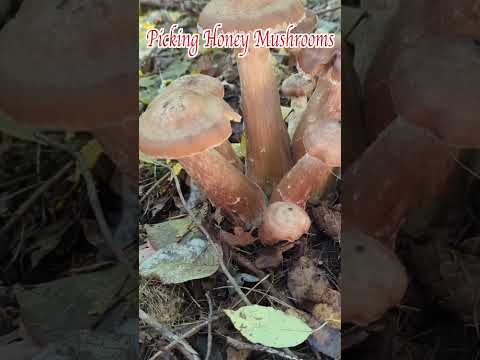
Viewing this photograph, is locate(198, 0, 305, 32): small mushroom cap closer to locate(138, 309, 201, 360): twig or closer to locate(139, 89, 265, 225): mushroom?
locate(139, 89, 265, 225): mushroom

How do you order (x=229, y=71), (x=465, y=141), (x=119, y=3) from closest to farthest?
(x=465, y=141) < (x=119, y=3) < (x=229, y=71)

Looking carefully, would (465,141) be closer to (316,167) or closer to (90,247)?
A: (316,167)

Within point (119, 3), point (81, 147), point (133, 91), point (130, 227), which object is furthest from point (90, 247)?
point (119, 3)

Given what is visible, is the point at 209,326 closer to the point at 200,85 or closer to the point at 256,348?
the point at 256,348

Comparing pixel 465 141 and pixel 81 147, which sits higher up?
pixel 465 141

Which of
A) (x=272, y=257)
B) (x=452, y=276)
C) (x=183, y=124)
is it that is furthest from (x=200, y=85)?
(x=452, y=276)

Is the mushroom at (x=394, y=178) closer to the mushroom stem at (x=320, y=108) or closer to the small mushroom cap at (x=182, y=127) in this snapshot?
the mushroom stem at (x=320, y=108)
